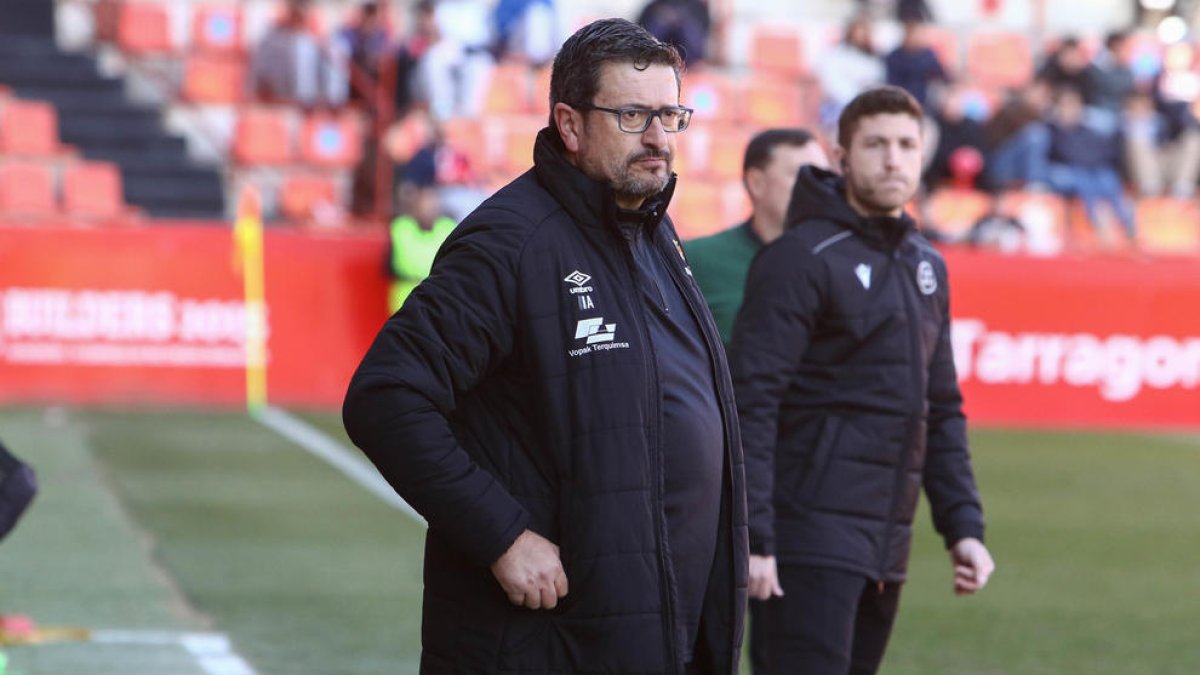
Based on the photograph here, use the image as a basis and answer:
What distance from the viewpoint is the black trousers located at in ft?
18.1

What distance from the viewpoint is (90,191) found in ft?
65.3

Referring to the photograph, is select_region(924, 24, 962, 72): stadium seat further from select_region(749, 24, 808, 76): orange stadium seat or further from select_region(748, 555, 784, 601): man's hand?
select_region(748, 555, 784, 601): man's hand

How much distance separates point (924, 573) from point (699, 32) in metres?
12.6

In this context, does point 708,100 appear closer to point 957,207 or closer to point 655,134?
point 957,207

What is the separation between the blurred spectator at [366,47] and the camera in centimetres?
2158

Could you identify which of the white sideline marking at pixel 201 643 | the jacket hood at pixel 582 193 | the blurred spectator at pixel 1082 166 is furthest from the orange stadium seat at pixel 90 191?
the jacket hood at pixel 582 193

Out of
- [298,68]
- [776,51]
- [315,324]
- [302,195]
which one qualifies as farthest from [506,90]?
[315,324]

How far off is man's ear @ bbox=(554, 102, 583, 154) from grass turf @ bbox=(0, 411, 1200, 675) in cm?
462

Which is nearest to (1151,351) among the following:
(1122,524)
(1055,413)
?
(1055,413)

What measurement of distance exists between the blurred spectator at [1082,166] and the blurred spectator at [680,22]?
3.84 metres

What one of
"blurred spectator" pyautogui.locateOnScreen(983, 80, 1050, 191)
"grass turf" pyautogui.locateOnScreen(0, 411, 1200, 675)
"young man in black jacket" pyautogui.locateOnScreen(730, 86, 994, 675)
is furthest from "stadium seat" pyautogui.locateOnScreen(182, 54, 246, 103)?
"young man in black jacket" pyautogui.locateOnScreen(730, 86, 994, 675)

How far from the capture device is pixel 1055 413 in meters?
18.7

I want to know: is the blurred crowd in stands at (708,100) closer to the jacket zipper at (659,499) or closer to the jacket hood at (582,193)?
the jacket hood at (582,193)

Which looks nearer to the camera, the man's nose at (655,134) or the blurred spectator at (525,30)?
the man's nose at (655,134)
